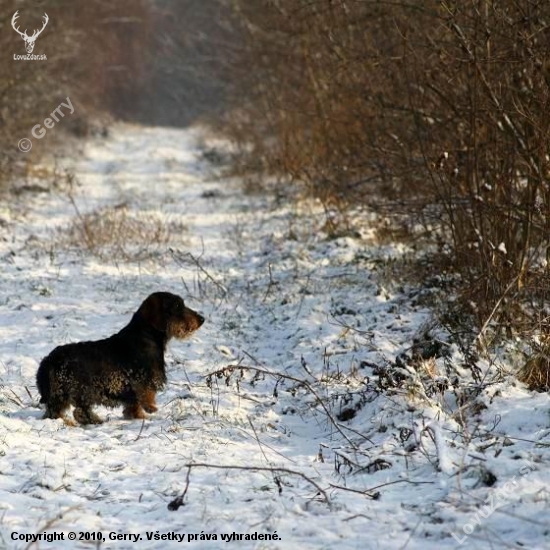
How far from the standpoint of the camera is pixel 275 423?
251 inches

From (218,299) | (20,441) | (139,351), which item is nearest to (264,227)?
(218,299)

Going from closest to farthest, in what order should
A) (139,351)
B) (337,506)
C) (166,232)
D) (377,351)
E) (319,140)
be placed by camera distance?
(337,506) → (139,351) → (377,351) → (166,232) → (319,140)

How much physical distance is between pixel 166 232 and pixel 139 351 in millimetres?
7980

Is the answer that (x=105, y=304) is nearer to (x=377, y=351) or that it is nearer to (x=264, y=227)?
(x=377, y=351)

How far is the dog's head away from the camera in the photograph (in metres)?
6.63

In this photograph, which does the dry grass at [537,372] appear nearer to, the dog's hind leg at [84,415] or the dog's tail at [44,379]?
the dog's hind leg at [84,415]

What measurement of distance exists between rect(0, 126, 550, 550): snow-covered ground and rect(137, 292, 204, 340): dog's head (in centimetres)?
50

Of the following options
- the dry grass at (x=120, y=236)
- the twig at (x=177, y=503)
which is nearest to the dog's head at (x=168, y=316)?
the twig at (x=177, y=503)

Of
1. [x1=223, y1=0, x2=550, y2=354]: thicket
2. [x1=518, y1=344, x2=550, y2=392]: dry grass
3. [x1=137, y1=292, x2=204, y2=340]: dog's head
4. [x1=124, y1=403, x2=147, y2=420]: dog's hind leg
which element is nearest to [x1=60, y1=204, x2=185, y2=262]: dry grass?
[x1=223, y1=0, x2=550, y2=354]: thicket

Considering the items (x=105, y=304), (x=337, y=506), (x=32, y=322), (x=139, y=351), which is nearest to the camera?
(x=337, y=506)

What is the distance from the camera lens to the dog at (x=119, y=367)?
5992mm

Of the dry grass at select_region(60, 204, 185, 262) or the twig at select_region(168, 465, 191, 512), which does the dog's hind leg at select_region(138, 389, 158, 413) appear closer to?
the twig at select_region(168, 465, 191, 512)

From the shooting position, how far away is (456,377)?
648cm

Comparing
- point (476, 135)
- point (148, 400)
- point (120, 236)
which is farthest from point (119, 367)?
point (120, 236)
